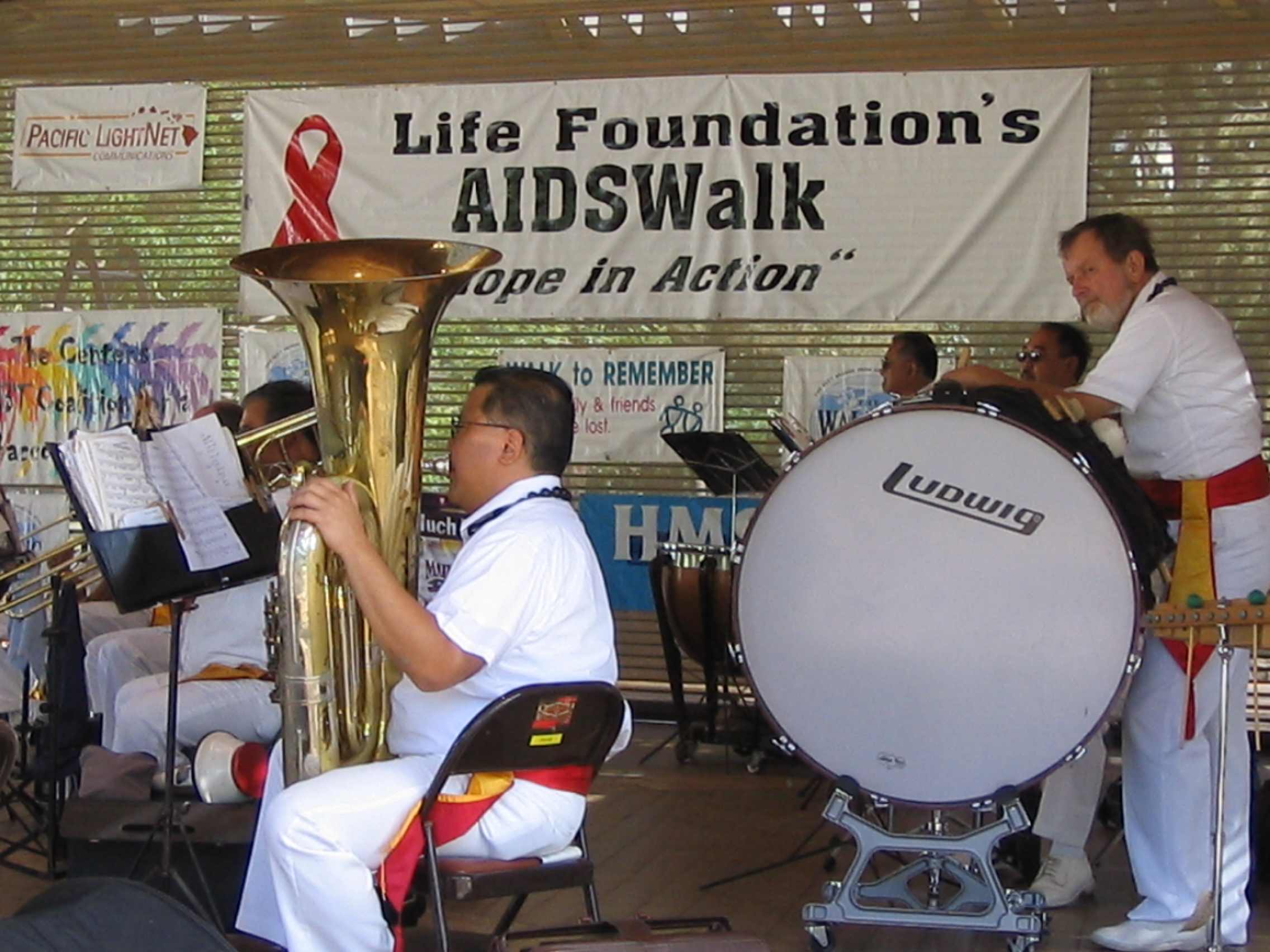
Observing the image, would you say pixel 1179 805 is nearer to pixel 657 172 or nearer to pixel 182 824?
pixel 182 824

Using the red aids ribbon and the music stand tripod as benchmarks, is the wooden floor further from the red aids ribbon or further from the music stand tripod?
the red aids ribbon

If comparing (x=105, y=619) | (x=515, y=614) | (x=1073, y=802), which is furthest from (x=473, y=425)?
(x=105, y=619)

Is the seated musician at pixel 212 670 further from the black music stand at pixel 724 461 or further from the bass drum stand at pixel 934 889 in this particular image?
the black music stand at pixel 724 461

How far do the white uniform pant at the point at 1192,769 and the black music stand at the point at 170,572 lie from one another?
8.32 ft

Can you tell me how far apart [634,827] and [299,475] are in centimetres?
297

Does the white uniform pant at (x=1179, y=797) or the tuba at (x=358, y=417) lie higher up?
the tuba at (x=358, y=417)

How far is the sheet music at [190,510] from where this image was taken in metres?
4.10

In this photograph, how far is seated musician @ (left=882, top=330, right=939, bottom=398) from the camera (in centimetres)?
725

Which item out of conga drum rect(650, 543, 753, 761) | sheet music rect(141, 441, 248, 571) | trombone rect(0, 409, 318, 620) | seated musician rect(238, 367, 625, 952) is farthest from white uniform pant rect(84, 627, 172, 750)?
conga drum rect(650, 543, 753, 761)

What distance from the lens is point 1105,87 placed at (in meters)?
7.90

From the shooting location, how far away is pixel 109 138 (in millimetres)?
9062

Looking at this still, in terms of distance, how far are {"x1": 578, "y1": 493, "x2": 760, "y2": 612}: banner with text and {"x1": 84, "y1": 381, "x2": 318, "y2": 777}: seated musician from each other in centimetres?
301

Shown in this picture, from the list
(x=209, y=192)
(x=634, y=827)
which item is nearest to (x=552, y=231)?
(x=209, y=192)

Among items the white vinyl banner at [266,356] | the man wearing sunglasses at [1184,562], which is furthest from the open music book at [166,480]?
the white vinyl banner at [266,356]
